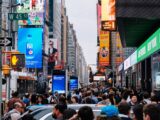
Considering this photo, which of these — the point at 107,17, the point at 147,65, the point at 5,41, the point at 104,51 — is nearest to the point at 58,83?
the point at 147,65

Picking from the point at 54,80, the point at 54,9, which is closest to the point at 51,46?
the point at 54,9

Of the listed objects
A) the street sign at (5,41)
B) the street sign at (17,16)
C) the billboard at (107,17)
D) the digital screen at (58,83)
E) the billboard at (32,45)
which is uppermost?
the billboard at (107,17)

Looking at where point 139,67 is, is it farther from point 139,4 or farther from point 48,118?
point 48,118

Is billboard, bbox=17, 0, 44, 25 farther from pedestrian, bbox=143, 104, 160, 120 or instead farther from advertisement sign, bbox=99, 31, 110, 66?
pedestrian, bbox=143, 104, 160, 120

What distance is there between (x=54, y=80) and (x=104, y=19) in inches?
1330

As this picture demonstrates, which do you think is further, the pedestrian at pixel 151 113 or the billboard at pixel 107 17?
the billboard at pixel 107 17

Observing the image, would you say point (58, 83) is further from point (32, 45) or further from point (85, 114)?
point (32, 45)

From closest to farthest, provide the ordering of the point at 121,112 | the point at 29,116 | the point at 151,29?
1. the point at 29,116
2. the point at 121,112
3. the point at 151,29

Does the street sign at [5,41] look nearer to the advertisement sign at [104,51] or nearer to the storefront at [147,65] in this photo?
the storefront at [147,65]

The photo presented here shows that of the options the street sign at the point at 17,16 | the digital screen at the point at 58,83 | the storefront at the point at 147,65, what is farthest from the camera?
the digital screen at the point at 58,83

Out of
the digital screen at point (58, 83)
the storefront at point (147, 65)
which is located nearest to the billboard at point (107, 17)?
the storefront at point (147, 65)

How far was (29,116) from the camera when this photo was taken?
8.23 meters

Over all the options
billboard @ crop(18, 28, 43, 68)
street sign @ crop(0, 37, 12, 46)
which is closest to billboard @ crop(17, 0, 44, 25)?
billboard @ crop(18, 28, 43, 68)

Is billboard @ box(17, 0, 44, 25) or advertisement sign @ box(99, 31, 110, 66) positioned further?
advertisement sign @ box(99, 31, 110, 66)
